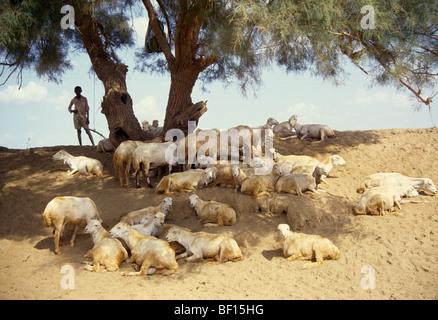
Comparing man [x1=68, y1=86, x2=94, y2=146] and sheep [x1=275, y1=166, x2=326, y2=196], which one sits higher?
man [x1=68, y1=86, x2=94, y2=146]

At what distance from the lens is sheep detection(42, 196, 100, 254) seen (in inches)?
322

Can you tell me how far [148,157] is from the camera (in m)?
11.0

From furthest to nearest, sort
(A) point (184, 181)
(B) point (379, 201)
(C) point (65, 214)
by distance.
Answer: (A) point (184, 181), (B) point (379, 201), (C) point (65, 214)

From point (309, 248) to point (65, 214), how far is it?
A: 15.8 feet

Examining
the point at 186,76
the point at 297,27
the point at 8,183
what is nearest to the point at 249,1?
the point at 297,27

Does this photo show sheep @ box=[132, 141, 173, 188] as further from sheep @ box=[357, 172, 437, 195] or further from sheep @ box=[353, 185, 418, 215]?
sheep @ box=[357, 172, 437, 195]

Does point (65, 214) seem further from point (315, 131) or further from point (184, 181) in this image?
point (315, 131)

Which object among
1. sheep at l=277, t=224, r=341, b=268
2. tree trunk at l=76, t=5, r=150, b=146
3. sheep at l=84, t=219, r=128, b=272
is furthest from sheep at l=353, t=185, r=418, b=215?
tree trunk at l=76, t=5, r=150, b=146

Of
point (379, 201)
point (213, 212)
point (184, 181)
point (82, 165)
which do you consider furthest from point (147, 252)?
point (82, 165)

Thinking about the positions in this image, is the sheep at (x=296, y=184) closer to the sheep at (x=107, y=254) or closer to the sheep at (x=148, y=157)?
the sheep at (x=148, y=157)

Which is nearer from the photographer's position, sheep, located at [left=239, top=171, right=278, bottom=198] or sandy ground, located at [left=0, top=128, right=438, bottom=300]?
sandy ground, located at [left=0, top=128, right=438, bottom=300]

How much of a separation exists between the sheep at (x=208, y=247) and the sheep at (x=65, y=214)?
1.96 metres

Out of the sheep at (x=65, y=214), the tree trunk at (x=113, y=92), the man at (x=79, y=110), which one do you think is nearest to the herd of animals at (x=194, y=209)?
the sheep at (x=65, y=214)

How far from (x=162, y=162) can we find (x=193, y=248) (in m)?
4.03
